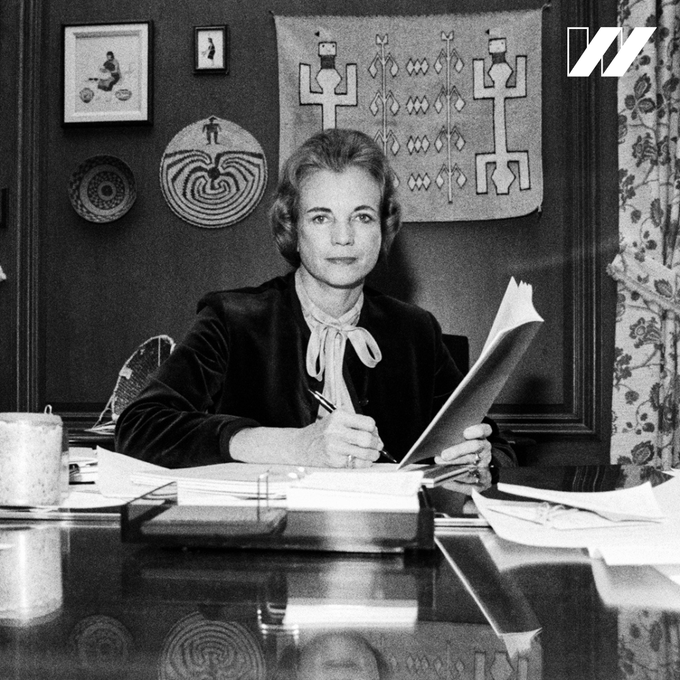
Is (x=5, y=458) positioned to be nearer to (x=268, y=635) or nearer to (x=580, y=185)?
(x=268, y=635)

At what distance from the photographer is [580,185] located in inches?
132

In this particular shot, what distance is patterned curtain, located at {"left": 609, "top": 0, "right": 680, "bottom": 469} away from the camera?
10.6 ft

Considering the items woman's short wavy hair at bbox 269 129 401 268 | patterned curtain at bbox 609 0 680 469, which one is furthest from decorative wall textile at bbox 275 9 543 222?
woman's short wavy hair at bbox 269 129 401 268

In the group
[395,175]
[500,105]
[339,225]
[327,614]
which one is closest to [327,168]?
[339,225]

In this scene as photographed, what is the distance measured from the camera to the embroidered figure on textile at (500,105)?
3340mm

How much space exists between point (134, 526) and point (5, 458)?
0.94ft

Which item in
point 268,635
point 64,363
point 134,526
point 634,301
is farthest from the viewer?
point 64,363

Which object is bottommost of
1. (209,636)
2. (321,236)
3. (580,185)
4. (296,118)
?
(209,636)

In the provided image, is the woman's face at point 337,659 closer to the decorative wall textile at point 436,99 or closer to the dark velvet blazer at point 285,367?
the dark velvet blazer at point 285,367

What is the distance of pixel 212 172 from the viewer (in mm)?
3438

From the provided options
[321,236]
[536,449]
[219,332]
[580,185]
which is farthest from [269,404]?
[580,185]

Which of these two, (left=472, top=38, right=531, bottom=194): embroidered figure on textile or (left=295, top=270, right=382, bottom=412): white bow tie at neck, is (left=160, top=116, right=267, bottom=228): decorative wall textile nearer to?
(left=472, top=38, right=531, bottom=194): embroidered figure on textile

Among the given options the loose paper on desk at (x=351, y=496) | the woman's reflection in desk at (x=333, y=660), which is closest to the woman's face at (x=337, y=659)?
the woman's reflection in desk at (x=333, y=660)

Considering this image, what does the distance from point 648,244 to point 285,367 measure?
1902mm
